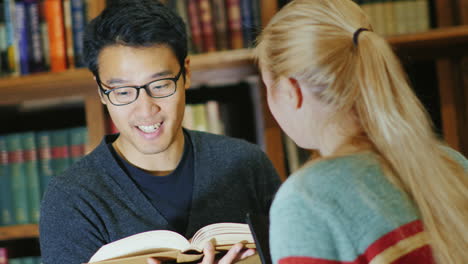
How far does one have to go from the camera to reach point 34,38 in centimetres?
167

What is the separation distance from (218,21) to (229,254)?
0.94m

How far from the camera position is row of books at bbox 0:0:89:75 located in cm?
167

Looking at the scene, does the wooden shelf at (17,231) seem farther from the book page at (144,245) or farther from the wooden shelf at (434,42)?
the wooden shelf at (434,42)

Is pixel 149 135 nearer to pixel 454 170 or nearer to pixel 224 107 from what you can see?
pixel 224 107

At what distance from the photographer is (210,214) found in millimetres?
1233

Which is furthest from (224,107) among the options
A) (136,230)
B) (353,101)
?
(353,101)

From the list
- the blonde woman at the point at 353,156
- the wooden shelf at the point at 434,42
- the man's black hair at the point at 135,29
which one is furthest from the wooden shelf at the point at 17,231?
the wooden shelf at the point at 434,42

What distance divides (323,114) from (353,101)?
0.17ft

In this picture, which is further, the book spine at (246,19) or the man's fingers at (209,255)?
the book spine at (246,19)

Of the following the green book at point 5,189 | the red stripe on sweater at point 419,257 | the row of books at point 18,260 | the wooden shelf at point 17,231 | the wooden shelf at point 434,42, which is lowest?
the row of books at point 18,260

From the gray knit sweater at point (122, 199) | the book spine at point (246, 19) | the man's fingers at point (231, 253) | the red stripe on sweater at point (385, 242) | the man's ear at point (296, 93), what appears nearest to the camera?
the red stripe on sweater at point (385, 242)

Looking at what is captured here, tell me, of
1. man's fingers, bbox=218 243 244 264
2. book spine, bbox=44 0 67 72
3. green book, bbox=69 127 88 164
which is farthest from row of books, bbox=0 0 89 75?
man's fingers, bbox=218 243 244 264

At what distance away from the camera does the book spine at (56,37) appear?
5.46ft

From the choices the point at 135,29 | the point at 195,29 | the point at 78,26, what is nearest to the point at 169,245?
the point at 135,29
